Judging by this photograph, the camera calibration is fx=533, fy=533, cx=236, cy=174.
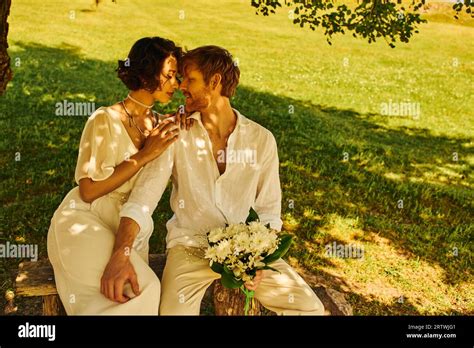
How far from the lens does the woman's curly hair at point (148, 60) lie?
16.9 feet

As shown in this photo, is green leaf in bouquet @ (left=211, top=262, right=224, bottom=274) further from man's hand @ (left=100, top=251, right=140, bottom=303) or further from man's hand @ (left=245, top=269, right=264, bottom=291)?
man's hand @ (left=100, top=251, right=140, bottom=303)

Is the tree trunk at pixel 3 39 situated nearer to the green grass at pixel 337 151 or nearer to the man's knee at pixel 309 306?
the green grass at pixel 337 151

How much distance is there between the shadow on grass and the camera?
29.0ft

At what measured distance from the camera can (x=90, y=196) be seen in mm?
4957

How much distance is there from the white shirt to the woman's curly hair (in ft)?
1.83

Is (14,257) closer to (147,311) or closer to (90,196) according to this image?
(90,196)

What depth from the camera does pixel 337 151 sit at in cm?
1270

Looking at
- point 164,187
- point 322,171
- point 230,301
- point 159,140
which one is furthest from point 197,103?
point 322,171

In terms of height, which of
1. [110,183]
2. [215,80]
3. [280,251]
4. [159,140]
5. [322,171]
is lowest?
[322,171]

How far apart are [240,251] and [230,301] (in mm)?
1110

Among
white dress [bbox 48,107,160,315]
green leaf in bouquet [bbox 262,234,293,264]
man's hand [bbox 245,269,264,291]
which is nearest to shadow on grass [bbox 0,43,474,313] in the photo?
white dress [bbox 48,107,160,315]

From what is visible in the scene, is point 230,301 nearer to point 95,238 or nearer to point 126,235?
point 126,235

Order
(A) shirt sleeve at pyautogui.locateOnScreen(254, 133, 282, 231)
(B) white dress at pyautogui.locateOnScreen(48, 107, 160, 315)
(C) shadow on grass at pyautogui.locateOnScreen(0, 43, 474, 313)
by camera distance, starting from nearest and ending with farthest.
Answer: (B) white dress at pyautogui.locateOnScreen(48, 107, 160, 315) → (A) shirt sleeve at pyautogui.locateOnScreen(254, 133, 282, 231) → (C) shadow on grass at pyautogui.locateOnScreen(0, 43, 474, 313)

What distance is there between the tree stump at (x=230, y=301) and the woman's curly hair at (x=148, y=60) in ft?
6.98
